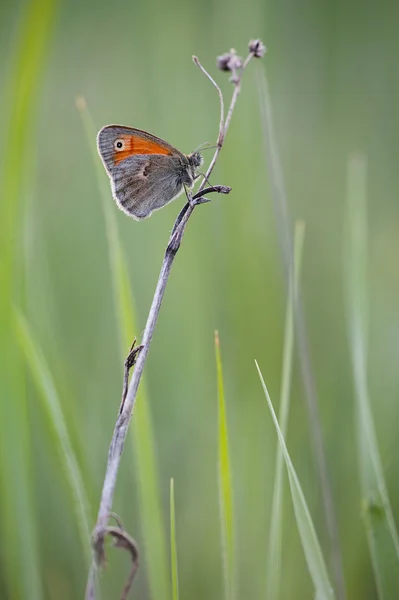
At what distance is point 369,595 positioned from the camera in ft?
4.45

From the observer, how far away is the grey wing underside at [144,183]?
120 cm

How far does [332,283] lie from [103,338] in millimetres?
818

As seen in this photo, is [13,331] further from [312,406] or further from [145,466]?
[312,406]

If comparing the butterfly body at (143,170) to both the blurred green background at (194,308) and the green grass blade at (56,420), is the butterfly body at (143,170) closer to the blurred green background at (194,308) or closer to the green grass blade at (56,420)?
the blurred green background at (194,308)

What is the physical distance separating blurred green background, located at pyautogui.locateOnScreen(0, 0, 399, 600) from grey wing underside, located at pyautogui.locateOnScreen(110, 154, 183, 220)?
0.17m

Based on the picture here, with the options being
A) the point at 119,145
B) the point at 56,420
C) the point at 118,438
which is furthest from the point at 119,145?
the point at 118,438

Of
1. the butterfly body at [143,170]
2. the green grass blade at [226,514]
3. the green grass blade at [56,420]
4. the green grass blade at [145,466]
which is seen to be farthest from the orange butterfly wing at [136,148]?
the green grass blade at [226,514]

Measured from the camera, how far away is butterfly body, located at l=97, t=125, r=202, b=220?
1.19m

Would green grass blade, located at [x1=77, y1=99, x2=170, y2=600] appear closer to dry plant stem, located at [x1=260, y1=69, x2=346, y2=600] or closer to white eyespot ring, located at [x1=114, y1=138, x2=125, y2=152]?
white eyespot ring, located at [x1=114, y1=138, x2=125, y2=152]

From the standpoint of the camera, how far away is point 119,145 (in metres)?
1.19

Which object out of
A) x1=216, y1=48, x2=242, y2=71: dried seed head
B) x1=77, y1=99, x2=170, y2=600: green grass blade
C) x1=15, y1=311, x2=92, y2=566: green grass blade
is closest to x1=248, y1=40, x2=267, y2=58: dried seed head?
x1=216, y1=48, x2=242, y2=71: dried seed head

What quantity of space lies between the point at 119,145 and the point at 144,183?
9cm

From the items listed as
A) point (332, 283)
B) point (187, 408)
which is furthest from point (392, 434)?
point (332, 283)

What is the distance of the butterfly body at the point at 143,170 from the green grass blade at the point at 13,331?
0.15 meters
